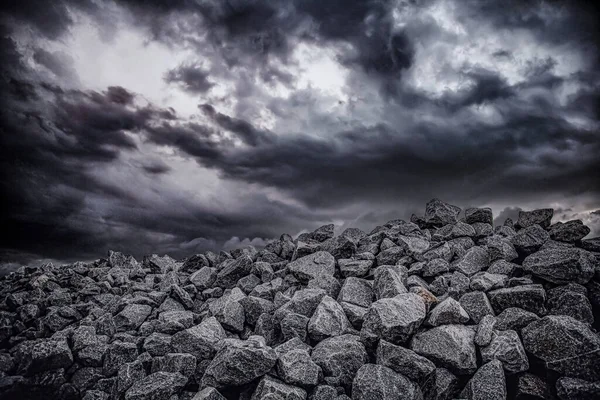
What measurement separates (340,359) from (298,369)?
0.80 m

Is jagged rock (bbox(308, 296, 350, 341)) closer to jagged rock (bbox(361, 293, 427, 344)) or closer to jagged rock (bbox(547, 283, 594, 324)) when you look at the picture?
jagged rock (bbox(361, 293, 427, 344))

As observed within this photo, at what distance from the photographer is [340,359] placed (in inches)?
248

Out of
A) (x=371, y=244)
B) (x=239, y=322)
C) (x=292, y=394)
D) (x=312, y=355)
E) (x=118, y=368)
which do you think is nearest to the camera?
(x=292, y=394)

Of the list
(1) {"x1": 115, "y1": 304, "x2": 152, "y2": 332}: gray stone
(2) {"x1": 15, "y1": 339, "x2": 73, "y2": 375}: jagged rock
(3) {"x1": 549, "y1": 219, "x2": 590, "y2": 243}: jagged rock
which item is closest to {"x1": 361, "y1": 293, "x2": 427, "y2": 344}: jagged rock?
(3) {"x1": 549, "y1": 219, "x2": 590, "y2": 243}: jagged rock

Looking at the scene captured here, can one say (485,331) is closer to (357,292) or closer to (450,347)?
(450,347)

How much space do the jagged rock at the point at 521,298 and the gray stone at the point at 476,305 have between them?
171 millimetres

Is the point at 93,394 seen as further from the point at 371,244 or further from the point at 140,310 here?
the point at 371,244

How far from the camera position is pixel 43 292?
1245 cm

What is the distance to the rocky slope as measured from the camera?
5.81 m

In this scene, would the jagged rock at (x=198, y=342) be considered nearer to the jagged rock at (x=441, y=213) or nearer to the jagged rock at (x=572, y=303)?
the jagged rock at (x=572, y=303)

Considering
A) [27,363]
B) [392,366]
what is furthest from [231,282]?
[392,366]

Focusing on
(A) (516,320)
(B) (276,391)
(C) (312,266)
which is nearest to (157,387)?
(B) (276,391)

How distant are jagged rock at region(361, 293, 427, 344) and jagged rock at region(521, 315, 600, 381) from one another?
180 centimetres

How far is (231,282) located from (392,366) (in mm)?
5845
